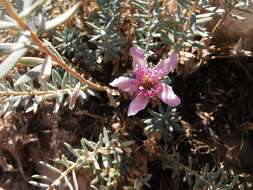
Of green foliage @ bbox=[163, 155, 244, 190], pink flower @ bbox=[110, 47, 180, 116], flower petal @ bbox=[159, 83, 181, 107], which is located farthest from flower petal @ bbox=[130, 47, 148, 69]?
green foliage @ bbox=[163, 155, 244, 190]

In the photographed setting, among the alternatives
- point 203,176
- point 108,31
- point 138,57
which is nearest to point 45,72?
point 138,57

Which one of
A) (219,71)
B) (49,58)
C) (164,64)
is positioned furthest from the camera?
(219,71)

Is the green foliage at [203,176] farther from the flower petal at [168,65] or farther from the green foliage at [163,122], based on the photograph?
the flower petal at [168,65]

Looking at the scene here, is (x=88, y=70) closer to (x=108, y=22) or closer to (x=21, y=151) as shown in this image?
(x=108, y=22)

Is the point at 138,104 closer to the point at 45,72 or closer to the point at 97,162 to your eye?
the point at 97,162

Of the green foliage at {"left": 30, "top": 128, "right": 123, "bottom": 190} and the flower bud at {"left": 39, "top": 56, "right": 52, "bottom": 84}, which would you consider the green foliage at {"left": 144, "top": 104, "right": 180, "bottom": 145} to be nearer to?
the green foliage at {"left": 30, "top": 128, "right": 123, "bottom": 190}

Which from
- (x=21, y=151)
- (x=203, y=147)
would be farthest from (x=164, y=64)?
(x=21, y=151)
